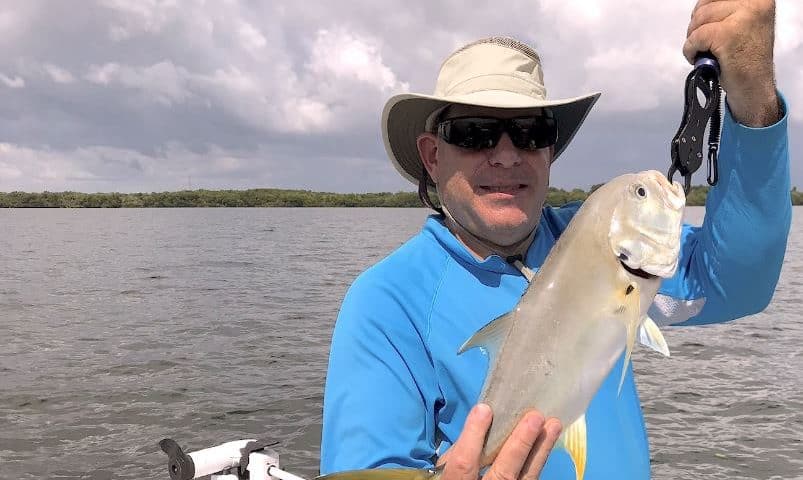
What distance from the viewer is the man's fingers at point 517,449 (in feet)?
8.11

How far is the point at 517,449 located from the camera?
2469 mm

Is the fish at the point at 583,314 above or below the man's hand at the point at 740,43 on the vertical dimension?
below

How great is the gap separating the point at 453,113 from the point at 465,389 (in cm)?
152

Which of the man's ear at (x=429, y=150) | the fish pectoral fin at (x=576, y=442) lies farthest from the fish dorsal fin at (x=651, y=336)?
the man's ear at (x=429, y=150)

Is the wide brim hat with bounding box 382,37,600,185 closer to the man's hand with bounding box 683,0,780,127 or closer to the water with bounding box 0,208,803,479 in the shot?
the man's hand with bounding box 683,0,780,127

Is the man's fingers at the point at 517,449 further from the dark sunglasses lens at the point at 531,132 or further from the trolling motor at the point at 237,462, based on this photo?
the trolling motor at the point at 237,462

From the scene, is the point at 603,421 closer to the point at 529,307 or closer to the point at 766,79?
the point at 529,307

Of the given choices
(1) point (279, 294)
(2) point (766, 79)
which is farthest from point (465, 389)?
(1) point (279, 294)

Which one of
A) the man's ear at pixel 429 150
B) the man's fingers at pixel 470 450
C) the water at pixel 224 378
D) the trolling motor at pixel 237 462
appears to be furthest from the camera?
the water at pixel 224 378

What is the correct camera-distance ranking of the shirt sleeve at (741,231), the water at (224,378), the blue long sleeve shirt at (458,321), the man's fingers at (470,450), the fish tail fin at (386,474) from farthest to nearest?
1. the water at (224,378)
2. the shirt sleeve at (741,231)
3. the blue long sleeve shirt at (458,321)
4. the man's fingers at (470,450)
5. the fish tail fin at (386,474)

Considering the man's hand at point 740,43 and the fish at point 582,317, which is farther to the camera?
the man's hand at point 740,43

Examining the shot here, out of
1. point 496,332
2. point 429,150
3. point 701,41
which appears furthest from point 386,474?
point 701,41

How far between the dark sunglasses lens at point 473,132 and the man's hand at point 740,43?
0.98 metres

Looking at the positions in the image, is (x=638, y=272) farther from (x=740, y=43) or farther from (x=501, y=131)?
(x=501, y=131)
